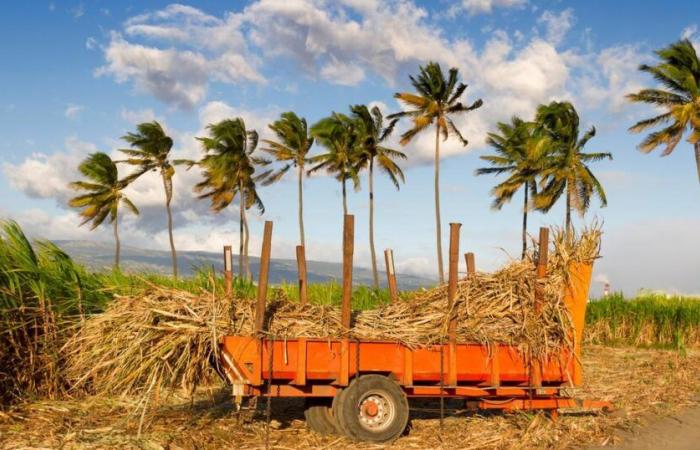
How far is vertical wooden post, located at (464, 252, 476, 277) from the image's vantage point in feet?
31.9

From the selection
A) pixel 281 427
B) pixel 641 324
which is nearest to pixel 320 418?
pixel 281 427

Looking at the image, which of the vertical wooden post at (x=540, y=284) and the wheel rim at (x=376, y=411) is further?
the vertical wooden post at (x=540, y=284)

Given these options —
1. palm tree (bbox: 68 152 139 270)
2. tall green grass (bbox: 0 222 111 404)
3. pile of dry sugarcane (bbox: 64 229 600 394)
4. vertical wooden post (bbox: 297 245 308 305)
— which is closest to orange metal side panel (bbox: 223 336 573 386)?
pile of dry sugarcane (bbox: 64 229 600 394)

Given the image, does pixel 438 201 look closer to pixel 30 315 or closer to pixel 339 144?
pixel 339 144

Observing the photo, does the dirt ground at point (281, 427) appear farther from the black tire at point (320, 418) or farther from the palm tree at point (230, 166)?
the palm tree at point (230, 166)

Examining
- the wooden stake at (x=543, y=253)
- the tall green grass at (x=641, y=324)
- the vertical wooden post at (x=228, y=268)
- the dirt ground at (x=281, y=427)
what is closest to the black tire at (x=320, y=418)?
the dirt ground at (x=281, y=427)

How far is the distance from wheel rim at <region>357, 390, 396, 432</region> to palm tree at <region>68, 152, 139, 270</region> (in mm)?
47296

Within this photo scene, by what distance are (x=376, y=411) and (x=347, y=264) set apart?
190cm

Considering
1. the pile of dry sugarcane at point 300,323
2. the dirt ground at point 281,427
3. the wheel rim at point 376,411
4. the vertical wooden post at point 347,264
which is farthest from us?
the vertical wooden post at point 347,264

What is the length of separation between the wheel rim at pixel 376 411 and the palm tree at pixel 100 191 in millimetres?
47296

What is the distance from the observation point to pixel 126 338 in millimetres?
8180

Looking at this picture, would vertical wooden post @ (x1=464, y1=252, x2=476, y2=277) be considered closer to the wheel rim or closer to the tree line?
the wheel rim

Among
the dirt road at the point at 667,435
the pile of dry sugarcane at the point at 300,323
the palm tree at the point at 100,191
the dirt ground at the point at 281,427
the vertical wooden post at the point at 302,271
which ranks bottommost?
the dirt road at the point at 667,435

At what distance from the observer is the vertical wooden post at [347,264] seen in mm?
8484
